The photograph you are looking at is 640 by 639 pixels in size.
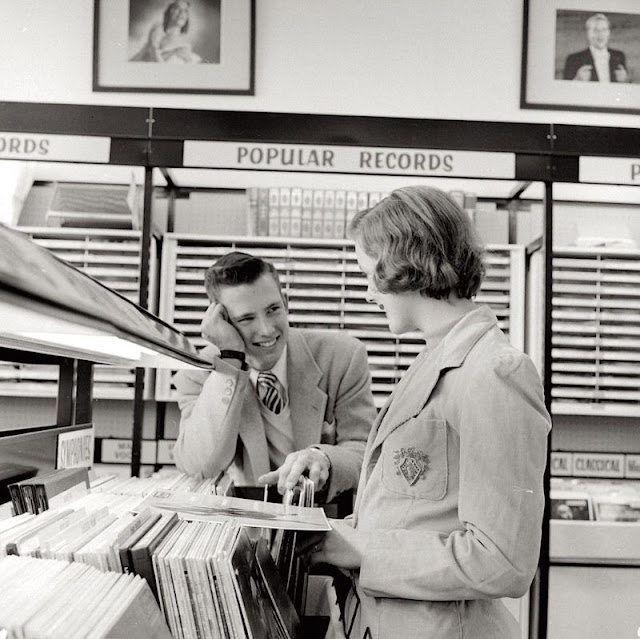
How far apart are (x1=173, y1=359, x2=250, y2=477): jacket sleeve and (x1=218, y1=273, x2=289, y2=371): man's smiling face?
0.41 feet

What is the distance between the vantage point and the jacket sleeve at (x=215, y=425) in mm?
1938

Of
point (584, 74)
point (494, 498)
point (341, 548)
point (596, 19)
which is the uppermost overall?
point (596, 19)

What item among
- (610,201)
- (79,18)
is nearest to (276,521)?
(610,201)

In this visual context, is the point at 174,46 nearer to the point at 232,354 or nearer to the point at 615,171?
the point at 615,171

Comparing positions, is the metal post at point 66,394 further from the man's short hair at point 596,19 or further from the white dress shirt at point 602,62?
the man's short hair at point 596,19

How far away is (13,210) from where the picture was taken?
385cm

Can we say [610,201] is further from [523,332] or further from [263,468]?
[263,468]

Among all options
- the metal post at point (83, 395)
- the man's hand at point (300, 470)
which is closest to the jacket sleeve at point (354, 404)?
the man's hand at point (300, 470)

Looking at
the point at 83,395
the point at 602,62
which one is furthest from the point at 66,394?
the point at 602,62

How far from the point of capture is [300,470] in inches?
59.0

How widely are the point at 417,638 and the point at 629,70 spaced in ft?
13.8

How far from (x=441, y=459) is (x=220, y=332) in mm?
1039

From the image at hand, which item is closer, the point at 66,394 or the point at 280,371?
the point at 66,394

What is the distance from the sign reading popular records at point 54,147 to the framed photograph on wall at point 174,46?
5.94 ft
